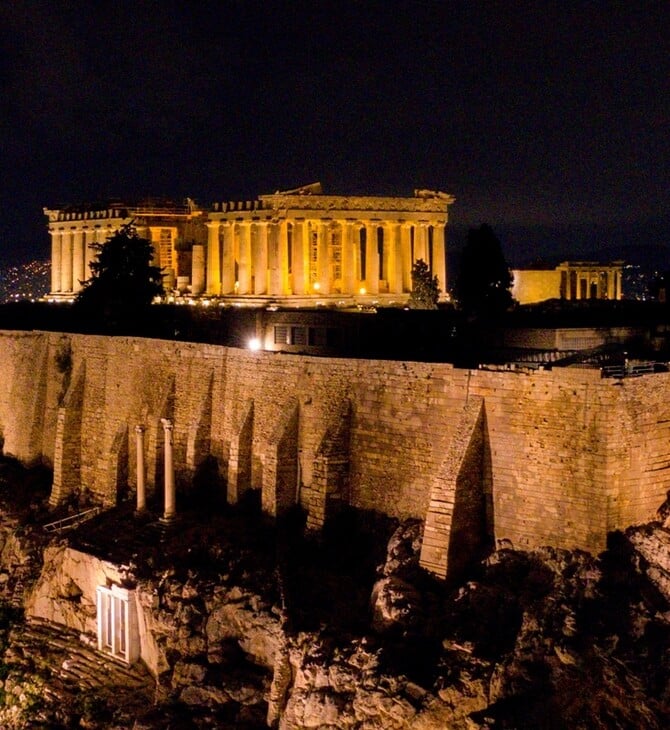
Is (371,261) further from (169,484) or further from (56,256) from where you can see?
(169,484)

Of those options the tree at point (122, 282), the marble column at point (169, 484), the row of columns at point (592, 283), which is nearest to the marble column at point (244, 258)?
the tree at point (122, 282)

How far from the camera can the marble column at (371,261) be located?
64.4 metres

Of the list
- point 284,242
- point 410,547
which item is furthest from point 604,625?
point 284,242

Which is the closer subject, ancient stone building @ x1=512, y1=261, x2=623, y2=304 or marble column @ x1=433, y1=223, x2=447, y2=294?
marble column @ x1=433, y1=223, x2=447, y2=294

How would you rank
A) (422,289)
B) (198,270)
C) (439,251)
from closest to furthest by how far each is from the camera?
(422,289)
(439,251)
(198,270)

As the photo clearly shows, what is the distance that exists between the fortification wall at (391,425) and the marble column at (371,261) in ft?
79.1

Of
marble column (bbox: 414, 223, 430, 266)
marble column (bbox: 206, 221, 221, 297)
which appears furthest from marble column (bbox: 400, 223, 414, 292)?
marble column (bbox: 206, 221, 221, 297)

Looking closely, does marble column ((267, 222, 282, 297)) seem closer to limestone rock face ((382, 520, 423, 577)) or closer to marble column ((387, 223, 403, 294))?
marble column ((387, 223, 403, 294))

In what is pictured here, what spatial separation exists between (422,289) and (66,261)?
28.9 m

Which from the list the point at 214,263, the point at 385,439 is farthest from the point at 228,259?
the point at 385,439

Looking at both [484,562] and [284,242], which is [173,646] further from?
[284,242]

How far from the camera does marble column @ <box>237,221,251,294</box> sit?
64938mm

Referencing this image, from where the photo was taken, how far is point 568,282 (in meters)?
72.8

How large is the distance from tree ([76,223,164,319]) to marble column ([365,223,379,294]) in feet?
43.7
